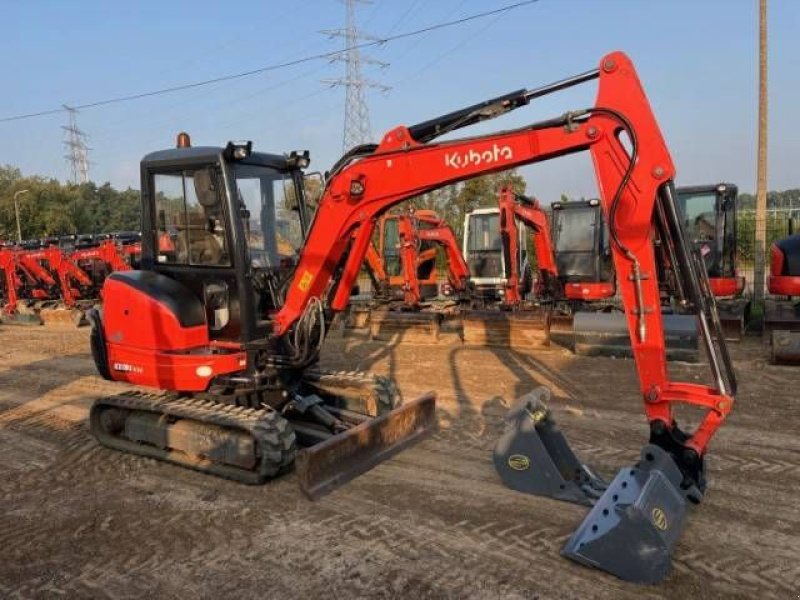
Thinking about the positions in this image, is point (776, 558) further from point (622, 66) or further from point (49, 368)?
point (49, 368)

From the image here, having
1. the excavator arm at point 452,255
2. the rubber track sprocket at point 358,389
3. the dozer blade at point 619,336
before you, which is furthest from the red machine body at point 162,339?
the excavator arm at point 452,255

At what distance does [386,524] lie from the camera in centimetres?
411

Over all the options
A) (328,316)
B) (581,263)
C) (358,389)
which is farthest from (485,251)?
(328,316)

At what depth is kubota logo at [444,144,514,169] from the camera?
4340mm

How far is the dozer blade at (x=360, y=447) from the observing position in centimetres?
442

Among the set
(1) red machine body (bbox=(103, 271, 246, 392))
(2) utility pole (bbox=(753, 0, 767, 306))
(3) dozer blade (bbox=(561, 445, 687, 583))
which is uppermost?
(2) utility pole (bbox=(753, 0, 767, 306))

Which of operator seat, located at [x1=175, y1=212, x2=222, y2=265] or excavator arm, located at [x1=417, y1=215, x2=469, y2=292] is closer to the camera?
operator seat, located at [x1=175, y1=212, x2=222, y2=265]

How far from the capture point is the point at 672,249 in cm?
409

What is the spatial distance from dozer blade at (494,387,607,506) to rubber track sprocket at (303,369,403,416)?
142cm

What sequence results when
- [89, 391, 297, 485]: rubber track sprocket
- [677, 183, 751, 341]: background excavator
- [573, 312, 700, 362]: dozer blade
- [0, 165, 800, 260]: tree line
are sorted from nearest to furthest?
[89, 391, 297, 485]: rubber track sprocket, [573, 312, 700, 362]: dozer blade, [677, 183, 751, 341]: background excavator, [0, 165, 800, 260]: tree line

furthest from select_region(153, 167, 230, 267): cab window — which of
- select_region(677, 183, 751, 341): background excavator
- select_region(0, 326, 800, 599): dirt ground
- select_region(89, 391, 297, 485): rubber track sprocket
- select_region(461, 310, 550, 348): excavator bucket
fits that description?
select_region(677, 183, 751, 341): background excavator

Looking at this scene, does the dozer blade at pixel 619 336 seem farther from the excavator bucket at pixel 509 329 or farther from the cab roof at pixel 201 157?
the cab roof at pixel 201 157

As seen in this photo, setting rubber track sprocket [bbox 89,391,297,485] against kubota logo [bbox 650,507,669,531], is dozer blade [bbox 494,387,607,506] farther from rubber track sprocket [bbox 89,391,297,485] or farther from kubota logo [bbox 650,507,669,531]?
rubber track sprocket [bbox 89,391,297,485]

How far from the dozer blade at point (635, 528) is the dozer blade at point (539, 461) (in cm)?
64
